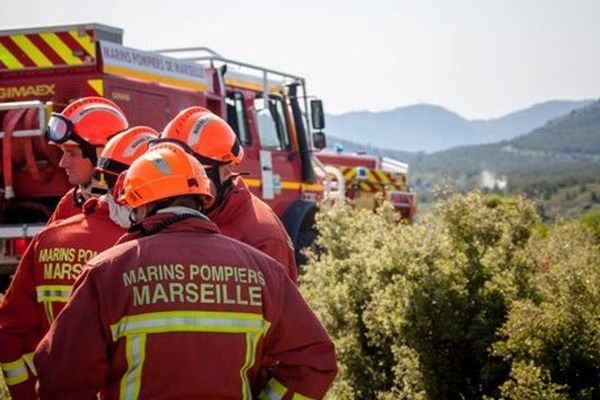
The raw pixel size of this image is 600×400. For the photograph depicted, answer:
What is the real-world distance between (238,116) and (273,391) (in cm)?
699

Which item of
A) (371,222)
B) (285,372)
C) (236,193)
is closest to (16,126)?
(371,222)

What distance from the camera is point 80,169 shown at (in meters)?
4.41

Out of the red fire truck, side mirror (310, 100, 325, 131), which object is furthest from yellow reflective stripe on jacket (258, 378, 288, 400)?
side mirror (310, 100, 325, 131)

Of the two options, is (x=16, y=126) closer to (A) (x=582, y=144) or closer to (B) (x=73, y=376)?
(B) (x=73, y=376)

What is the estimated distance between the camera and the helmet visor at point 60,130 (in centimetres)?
459

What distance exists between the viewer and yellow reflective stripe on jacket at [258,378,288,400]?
9.60ft

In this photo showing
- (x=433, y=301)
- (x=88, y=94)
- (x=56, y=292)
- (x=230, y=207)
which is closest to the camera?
(x=56, y=292)

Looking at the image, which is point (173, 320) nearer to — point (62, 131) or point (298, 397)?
point (298, 397)

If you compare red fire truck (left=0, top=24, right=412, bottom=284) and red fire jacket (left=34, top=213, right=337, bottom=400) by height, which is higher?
red fire truck (left=0, top=24, right=412, bottom=284)

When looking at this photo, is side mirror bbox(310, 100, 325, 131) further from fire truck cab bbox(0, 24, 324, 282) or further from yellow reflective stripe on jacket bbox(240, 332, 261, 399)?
yellow reflective stripe on jacket bbox(240, 332, 261, 399)

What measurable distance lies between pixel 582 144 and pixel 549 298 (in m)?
Result: 144

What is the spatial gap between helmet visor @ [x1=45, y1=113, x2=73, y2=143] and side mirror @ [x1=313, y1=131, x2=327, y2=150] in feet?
19.6

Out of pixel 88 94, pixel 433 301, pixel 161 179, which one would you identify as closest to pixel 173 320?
pixel 161 179

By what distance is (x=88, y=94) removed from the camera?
7.71 m
